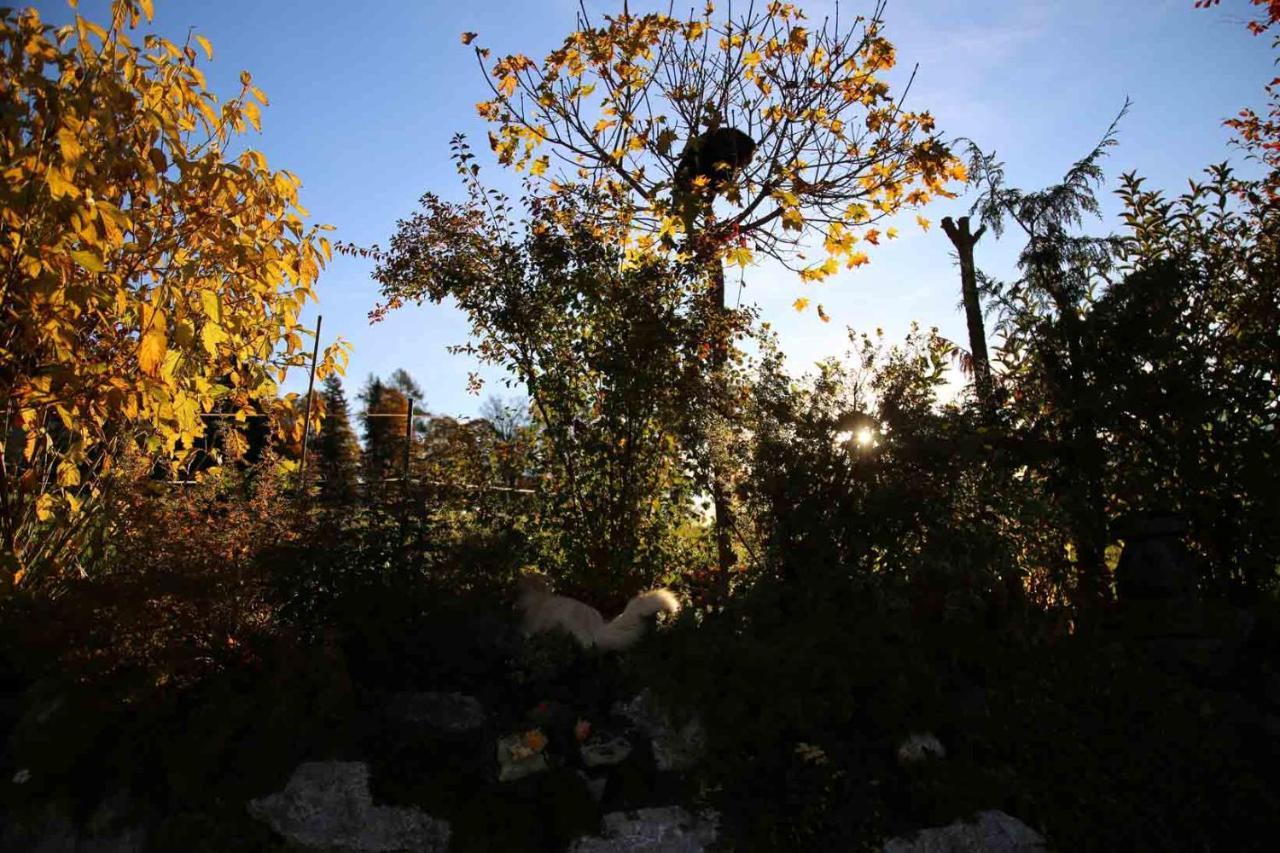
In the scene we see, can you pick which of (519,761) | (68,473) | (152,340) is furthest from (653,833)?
(68,473)

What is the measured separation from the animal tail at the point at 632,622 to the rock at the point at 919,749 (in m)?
1.16

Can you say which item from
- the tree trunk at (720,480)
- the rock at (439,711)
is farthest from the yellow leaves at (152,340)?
the tree trunk at (720,480)

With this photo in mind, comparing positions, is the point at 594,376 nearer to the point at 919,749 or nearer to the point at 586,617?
the point at 586,617

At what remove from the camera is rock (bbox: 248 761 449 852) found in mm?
3289

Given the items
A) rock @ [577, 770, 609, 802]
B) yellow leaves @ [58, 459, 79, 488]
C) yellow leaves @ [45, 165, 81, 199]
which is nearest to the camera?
yellow leaves @ [45, 165, 81, 199]

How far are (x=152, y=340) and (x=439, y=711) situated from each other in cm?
175

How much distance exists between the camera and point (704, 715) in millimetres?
3551

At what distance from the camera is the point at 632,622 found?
13.5 ft

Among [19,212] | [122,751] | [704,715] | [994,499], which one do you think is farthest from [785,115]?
[122,751]

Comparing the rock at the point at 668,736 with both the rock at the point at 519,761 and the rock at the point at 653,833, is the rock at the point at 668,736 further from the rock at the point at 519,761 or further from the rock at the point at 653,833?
the rock at the point at 519,761

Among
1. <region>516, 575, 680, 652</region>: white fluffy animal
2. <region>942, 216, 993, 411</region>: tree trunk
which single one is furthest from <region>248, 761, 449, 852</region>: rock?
<region>942, 216, 993, 411</region>: tree trunk

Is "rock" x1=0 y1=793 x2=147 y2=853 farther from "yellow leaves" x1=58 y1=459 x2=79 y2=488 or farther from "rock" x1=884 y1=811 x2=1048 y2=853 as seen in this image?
"rock" x1=884 y1=811 x2=1048 y2=853

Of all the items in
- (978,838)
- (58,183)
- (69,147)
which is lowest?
(978,838)

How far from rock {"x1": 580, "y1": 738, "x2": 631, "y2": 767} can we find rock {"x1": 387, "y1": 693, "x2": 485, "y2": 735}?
43 centimetres
